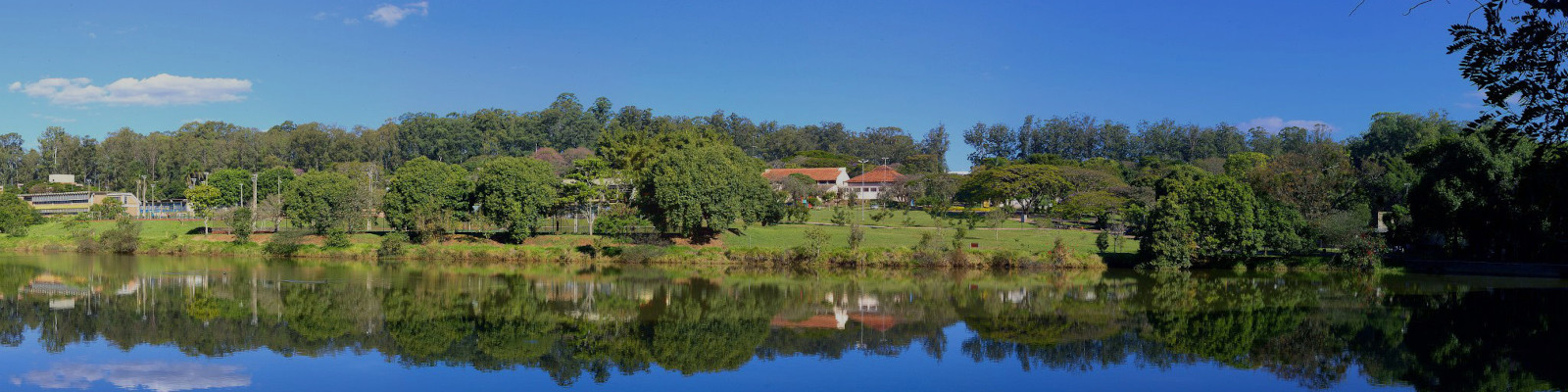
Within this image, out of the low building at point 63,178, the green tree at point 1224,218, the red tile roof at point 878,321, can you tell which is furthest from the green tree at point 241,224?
the low building at point 63,178

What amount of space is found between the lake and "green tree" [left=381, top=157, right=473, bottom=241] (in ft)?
28.1

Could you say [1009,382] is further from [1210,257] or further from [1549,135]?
[1210,257]

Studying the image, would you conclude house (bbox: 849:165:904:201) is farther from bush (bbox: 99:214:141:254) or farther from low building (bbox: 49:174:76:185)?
low building (bbox: 49:174:76:185)

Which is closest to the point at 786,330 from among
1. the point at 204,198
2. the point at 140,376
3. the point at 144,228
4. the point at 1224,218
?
the point at 140,376

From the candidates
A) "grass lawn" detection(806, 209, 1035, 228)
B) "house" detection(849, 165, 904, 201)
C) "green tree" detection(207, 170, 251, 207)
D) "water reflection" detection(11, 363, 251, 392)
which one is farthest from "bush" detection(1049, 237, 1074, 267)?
"green tree" detection(207, 170, 251, 207)

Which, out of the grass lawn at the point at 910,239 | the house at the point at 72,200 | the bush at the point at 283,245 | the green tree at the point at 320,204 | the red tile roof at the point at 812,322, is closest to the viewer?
the red tile roof at the point at 812,322

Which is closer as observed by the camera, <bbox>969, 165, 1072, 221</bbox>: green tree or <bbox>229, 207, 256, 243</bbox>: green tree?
<bbox>229, 207, 256, 243</bbox>: green tree

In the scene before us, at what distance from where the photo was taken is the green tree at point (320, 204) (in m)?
47.8

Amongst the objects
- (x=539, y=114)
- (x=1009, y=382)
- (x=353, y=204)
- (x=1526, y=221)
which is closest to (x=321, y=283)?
(x=353, y=204)

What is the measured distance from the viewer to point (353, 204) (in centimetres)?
5047

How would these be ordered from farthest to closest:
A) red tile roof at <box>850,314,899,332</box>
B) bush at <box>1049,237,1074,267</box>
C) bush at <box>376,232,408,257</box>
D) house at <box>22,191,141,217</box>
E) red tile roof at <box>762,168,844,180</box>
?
red tile roof at <box>762,168,844,180</box>
house at <box>22,191,141,217</box>
bush at <box>376,232,408,257</box>
bush at <box>1049,237,1074,267</box>
red tile roof at <box>850,314,899,332</box>

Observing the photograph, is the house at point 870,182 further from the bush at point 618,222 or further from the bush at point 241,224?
the bush at point 241,224

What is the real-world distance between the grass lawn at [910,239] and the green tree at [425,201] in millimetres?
12068

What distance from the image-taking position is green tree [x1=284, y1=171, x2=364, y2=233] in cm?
4778
